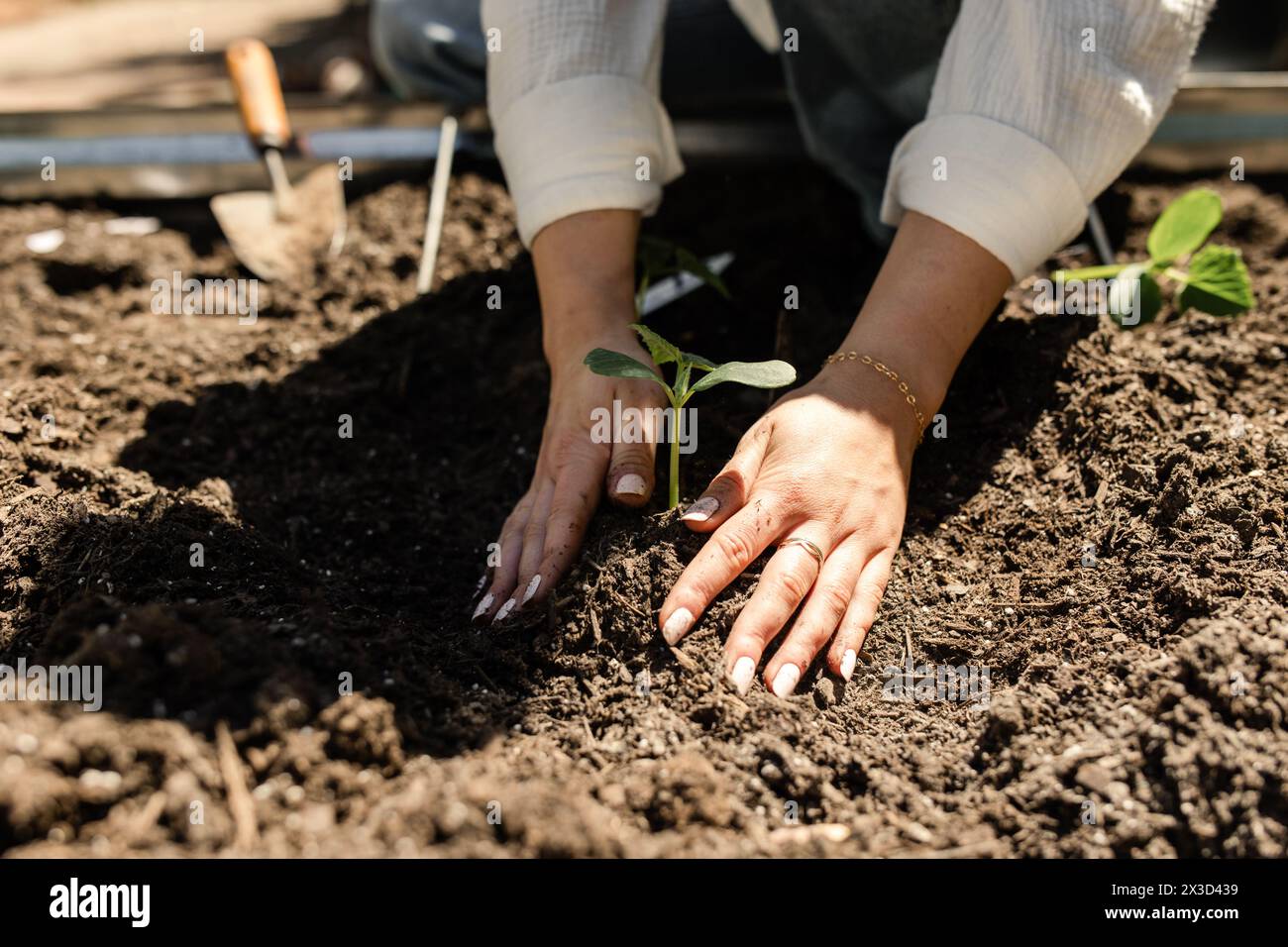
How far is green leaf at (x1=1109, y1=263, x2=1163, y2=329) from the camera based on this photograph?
1682 mm

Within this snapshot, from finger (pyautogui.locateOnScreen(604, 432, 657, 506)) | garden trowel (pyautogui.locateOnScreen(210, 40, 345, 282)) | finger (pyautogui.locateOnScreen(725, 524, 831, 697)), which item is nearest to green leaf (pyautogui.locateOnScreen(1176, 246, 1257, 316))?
finger (pyautogui.locateOnScreen(725, 524, 831, 697))

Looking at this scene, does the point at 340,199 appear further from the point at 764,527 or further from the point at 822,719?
the point at 822,719

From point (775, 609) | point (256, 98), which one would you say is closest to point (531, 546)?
point (775, 609)

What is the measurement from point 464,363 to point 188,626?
1.05 m

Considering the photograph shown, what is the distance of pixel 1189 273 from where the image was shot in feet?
5.60

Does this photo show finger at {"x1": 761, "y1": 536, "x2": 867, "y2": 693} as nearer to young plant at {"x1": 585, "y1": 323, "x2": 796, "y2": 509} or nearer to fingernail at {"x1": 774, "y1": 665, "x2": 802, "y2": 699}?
fingernail at {"x1": 774, "y1": 665, "x2": 802, "y2": 699}

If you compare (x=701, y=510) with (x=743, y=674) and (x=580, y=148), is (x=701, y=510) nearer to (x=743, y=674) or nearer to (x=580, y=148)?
(x=743, y=674)

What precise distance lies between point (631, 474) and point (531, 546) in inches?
7.1

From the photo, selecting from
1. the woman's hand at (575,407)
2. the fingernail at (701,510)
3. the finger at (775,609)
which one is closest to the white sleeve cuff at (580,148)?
the woman's hand at (575,407)

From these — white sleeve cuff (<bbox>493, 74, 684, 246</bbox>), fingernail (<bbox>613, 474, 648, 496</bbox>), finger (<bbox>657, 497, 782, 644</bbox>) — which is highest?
white sleeve cuff (<bbox>493, 74, 684, 246</bbox>)

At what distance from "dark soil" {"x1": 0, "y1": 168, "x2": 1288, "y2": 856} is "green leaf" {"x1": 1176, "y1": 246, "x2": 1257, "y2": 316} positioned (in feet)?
0.21

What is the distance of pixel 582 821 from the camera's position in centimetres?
91
